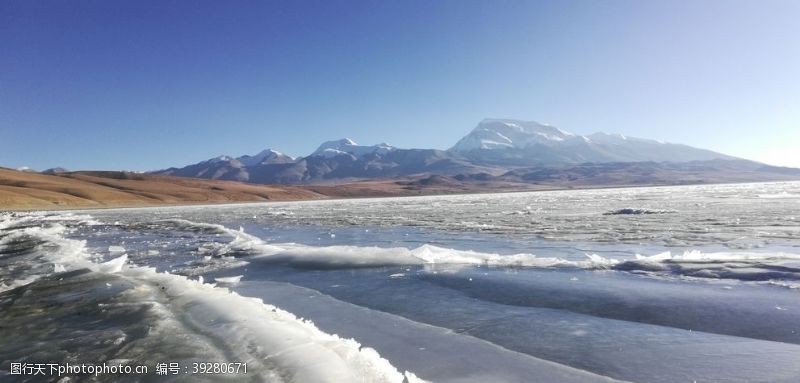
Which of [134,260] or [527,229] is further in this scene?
[527,229]

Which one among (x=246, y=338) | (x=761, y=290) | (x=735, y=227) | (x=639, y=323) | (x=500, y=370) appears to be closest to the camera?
(x=500, y=370)

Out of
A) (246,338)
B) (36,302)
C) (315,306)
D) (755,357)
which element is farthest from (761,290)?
(36,302)

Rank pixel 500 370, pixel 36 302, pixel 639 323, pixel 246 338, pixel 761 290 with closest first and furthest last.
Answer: pixel 500 370 < pixel 246 338 < pixel 639 323 < pixel 761 290 < pixel 36 302

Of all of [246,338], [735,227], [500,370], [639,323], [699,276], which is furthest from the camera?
[735,227]

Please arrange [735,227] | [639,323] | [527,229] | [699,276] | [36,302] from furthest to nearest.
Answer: [527,229]
[735,227]
[699,276]
[36,302]
[639,323]

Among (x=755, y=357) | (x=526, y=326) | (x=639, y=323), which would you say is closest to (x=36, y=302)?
(x=526, y=326)

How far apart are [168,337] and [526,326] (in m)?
4.71

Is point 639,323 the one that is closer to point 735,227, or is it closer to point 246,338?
point 246,338

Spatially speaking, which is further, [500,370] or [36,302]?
[36,302]

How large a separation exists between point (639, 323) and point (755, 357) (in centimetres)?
147

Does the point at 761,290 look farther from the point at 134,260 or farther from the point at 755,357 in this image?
the point at 134,260

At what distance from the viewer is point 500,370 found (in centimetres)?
466

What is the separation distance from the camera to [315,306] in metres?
7.78

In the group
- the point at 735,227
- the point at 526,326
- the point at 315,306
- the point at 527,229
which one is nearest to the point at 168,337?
the point at 315,306
